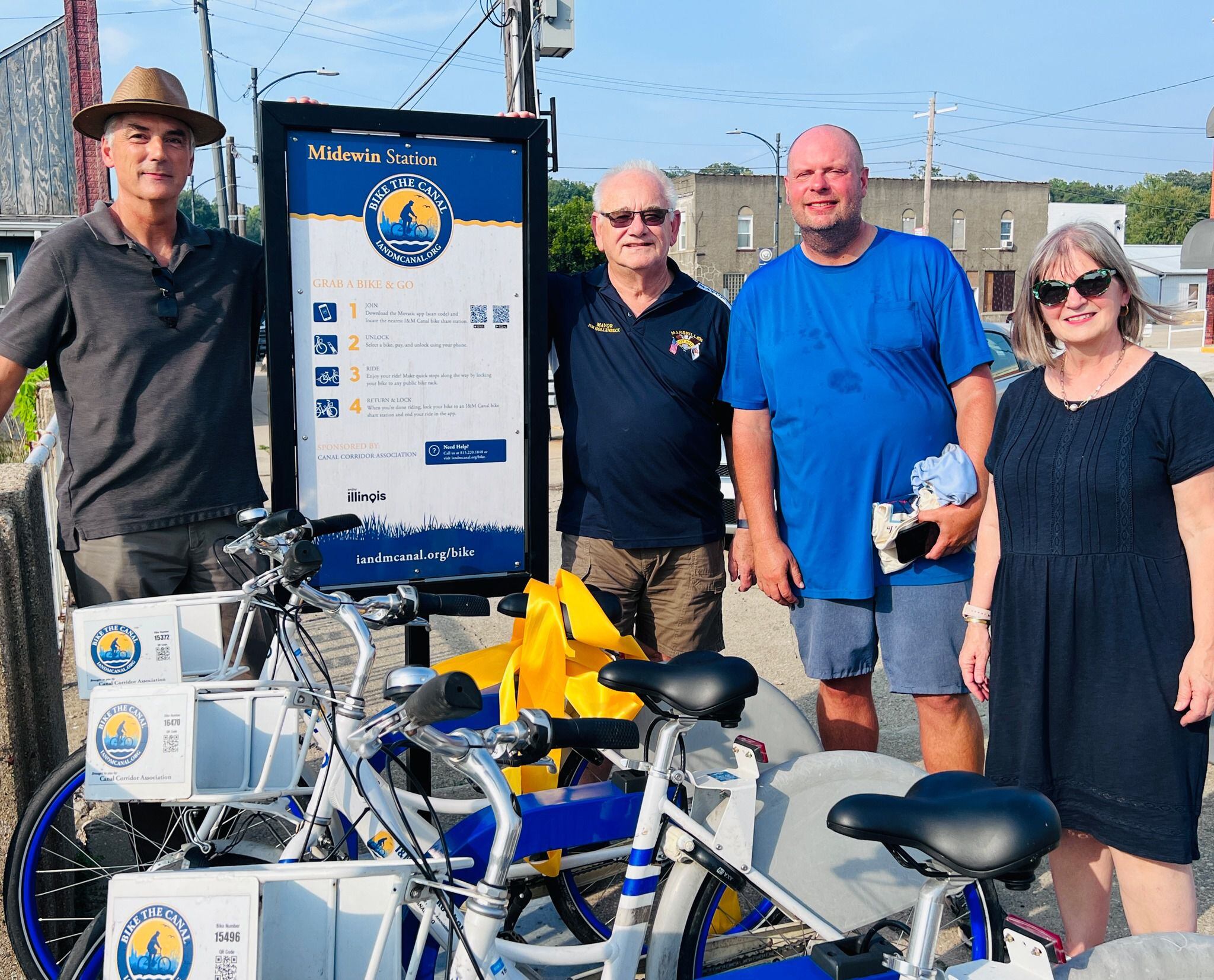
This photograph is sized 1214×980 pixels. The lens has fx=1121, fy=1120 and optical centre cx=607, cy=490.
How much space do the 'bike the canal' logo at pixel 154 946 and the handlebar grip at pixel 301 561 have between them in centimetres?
86

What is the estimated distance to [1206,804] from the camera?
4434mm

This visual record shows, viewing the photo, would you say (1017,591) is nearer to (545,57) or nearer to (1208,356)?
(545,57)

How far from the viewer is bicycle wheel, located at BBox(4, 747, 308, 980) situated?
9.95 ft

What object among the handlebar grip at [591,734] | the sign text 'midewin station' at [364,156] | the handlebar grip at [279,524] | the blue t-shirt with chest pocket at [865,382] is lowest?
the handlebar grip at [591,734]

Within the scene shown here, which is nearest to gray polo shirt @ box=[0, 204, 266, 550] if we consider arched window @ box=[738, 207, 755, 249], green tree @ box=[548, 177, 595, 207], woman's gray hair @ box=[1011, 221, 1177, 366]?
woman's gray hair @ box=[1011, 221, 1177, 366]

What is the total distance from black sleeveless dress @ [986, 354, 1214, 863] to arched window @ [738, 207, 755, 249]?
56.4m

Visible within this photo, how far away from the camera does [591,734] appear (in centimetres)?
188

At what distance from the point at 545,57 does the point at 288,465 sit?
9.77 m

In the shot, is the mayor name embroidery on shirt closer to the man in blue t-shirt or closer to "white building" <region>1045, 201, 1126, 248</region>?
the man in blue t-shirt

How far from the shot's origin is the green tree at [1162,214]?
3369 inches

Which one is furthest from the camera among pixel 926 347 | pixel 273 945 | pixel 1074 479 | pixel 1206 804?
pixel 1206 804

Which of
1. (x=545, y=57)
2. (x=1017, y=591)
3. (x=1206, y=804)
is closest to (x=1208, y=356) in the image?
(x=545, y=57)

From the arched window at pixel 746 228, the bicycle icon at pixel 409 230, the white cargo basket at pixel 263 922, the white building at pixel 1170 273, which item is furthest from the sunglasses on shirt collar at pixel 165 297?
the white building at pixel 1170 273

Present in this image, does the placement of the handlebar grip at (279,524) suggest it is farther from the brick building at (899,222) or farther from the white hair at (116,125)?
the brick building at (899,222)
